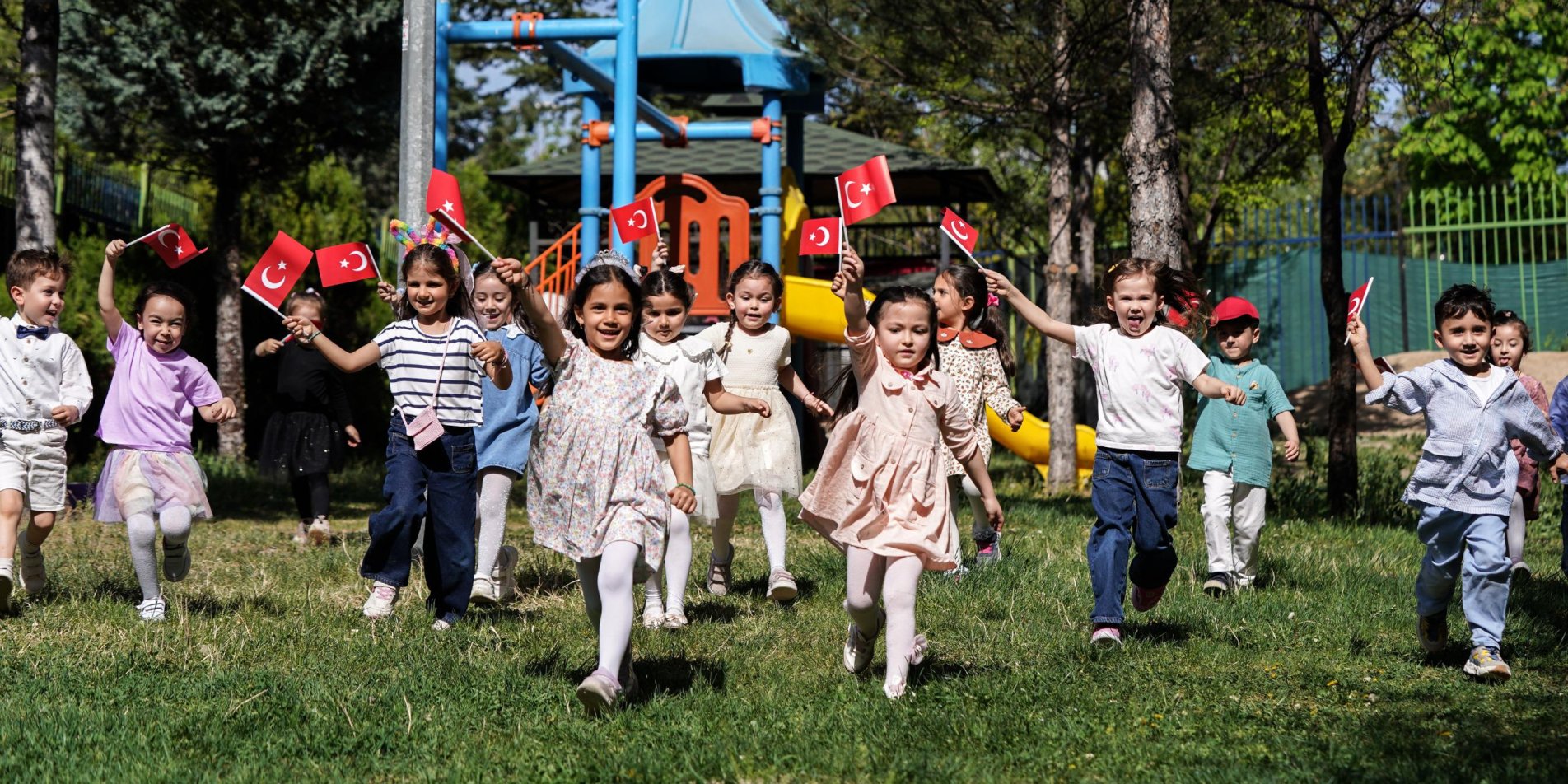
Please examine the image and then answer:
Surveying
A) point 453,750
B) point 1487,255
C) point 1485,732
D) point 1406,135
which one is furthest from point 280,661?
point 1406,135

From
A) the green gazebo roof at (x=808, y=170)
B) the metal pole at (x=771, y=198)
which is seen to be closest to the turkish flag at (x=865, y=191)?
the metal pole at (x=771, y=198)

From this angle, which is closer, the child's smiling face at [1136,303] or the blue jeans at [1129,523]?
the blue jeans at [1129,523]

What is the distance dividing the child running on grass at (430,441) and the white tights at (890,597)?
6.48 feet

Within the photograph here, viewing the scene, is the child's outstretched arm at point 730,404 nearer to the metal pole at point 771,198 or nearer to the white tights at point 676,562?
the white tights at point 676,562

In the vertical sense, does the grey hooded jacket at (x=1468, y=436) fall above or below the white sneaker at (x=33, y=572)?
above

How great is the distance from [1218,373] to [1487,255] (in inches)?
715

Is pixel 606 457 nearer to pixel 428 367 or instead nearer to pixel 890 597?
pixel 890 597

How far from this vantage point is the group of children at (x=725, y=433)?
5352 mm

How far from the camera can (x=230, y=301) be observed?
1702 centimetres

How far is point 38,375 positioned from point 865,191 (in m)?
3.72

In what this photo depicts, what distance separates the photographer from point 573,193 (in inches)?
911

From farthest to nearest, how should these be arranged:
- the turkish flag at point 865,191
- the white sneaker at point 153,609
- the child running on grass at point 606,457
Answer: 1. the white sneaker at point 153,609
2. the turkish flag at point 865,191
3. the child running on grass at point 606,457

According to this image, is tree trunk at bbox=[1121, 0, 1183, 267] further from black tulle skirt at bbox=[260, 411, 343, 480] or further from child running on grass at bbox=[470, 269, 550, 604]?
black tulle skirt at bbox=[260, 411, 343, 480]

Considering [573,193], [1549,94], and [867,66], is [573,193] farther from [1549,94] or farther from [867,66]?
[1549,94]
